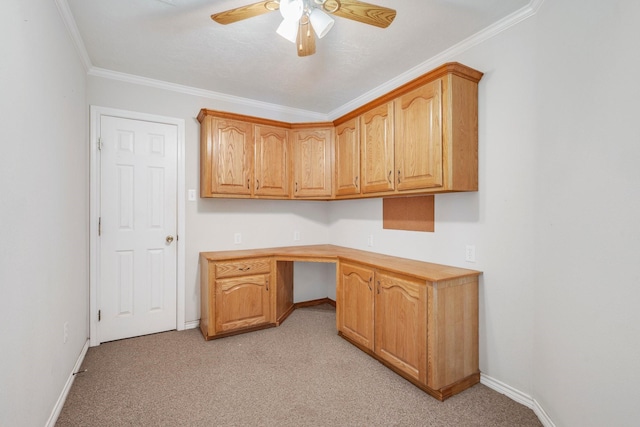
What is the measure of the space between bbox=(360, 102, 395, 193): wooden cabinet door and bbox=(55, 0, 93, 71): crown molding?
2364 mm

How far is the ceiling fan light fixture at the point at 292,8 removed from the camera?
163 cm

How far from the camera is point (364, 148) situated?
2912 millimetres

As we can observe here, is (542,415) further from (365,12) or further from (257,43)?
(257,43)

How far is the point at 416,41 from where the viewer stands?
2.30 meters

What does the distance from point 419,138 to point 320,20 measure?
1.10m

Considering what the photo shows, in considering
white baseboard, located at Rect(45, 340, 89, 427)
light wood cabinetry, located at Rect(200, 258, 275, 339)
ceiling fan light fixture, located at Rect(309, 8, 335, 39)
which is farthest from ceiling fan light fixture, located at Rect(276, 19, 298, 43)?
white baseboard, located at Rect(45, 340, 89, 427)

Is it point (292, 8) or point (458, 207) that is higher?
point (292, 8)

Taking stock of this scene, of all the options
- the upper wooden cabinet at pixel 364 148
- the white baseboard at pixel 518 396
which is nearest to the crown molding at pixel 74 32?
the upper wooden cabinet at pixel 364 148

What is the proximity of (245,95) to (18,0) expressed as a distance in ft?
7.07

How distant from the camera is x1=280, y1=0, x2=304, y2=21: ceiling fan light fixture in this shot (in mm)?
1631

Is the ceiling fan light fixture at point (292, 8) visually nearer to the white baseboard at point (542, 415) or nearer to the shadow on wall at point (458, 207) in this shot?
the shadow on wall at point (458, 207)

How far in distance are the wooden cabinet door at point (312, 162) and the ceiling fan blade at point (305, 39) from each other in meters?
1.55

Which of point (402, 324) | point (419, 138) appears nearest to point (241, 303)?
point (402, 324)

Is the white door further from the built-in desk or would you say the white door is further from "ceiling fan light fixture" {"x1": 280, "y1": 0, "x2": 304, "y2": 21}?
"ceiling fan light fixture" {"x1": 280, "y1": 0, "x2": 304, "y2": 21}
